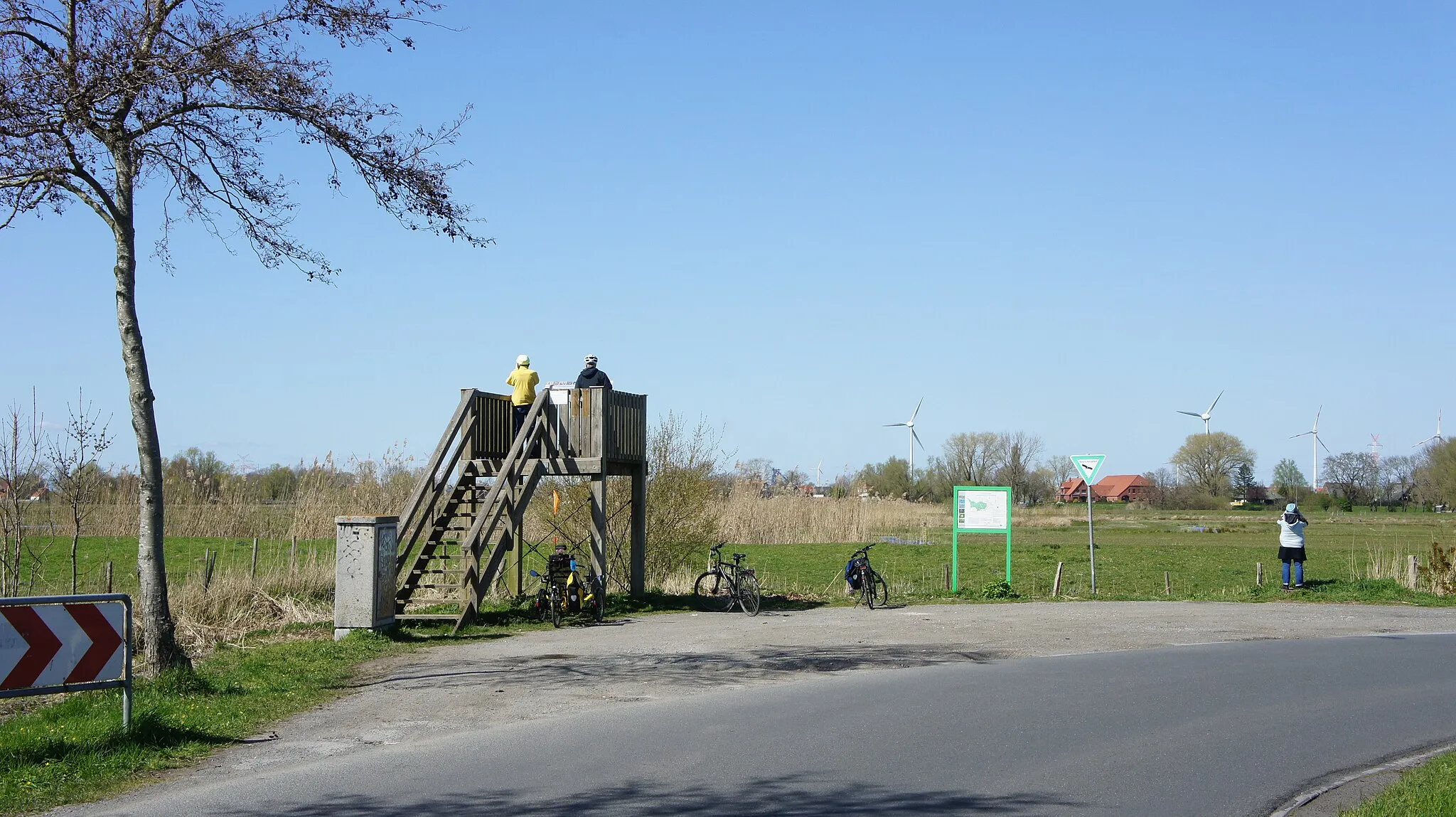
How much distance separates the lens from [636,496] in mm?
22094

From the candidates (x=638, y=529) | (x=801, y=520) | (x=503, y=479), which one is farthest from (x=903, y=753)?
(x=801, y=520)

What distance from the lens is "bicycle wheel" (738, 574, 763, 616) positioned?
20031 millimetres

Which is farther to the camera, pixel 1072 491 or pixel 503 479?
pixel 1072 491

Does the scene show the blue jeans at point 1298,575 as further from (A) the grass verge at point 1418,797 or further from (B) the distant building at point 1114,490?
(B) the distant building at point 1114,490

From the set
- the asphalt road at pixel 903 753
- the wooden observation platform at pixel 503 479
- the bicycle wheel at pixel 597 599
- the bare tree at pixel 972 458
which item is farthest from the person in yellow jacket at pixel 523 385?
the bare tree at pixel 972 458

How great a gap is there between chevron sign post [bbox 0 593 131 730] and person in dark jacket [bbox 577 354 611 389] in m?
11.7

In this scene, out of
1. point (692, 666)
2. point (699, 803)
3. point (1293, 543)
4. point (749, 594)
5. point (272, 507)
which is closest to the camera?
point (699, 803)

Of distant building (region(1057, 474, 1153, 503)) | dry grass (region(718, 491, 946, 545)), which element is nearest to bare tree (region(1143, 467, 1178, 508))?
distant building (region(1057, 474, 1153, 503))

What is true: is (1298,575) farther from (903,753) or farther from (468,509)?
(903,753)

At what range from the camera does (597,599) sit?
1867cm

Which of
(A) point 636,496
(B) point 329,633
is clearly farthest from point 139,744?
(A) point 636,496

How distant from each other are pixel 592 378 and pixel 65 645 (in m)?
12.6

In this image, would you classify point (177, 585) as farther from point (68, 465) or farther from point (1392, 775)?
point (1392, 775)

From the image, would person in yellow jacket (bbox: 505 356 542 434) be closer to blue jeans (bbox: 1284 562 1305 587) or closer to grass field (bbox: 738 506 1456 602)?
grass field (bbox: 738 506 1456 602)
